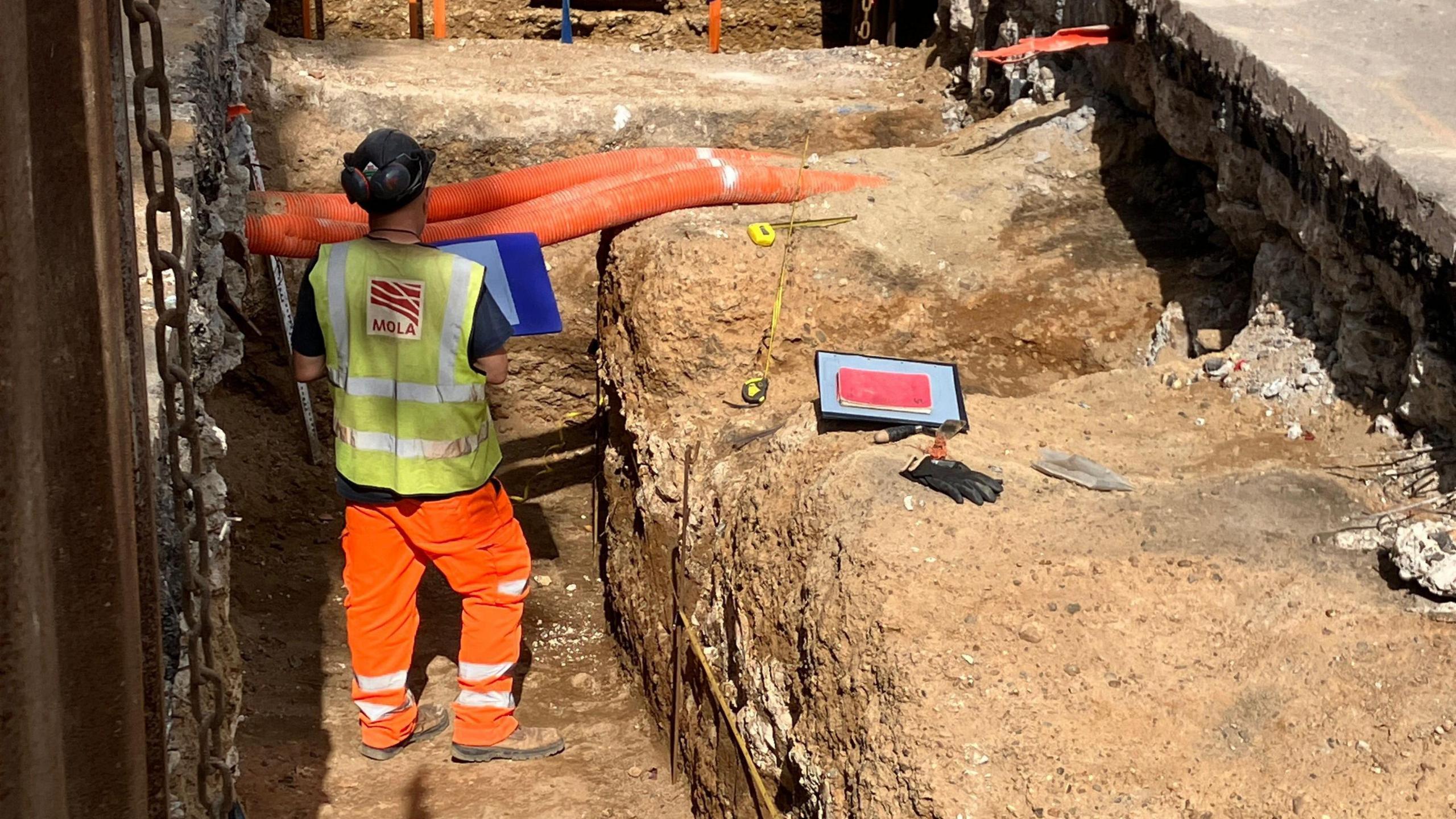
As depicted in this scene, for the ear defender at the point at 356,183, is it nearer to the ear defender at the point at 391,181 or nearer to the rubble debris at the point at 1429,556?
the ear defender at the point at 391,181

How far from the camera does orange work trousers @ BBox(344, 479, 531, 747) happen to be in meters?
4.16

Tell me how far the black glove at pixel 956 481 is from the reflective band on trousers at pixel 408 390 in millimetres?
1307

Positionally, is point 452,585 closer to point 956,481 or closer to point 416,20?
point 956,481

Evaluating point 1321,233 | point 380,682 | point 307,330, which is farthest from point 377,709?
point 1321,233

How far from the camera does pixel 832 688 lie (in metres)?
3.39

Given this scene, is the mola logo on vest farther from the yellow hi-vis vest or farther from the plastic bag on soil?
the plastic bag on soil

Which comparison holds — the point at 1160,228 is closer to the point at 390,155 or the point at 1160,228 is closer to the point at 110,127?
the point at 390,155

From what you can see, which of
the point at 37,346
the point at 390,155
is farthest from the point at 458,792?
the point at 37,346

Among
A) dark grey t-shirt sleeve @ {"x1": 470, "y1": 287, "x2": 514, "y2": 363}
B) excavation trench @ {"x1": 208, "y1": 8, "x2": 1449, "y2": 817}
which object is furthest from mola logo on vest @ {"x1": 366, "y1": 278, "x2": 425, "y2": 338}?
excavation trench @ {"x1": 208, "y1": 8, "x2": 1449, "y2": 817}

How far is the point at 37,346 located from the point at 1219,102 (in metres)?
3.88

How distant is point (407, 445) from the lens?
402 cm

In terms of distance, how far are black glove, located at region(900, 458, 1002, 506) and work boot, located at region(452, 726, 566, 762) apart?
1815mm

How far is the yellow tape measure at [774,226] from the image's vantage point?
5125 mm

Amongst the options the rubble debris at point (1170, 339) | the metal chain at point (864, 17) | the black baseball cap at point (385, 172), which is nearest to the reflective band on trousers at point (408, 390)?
the black baseball cap at point (385, 172)
